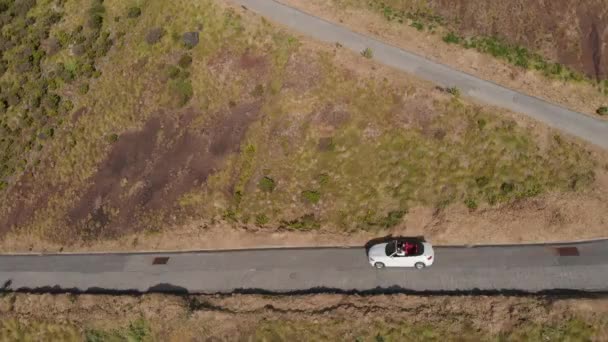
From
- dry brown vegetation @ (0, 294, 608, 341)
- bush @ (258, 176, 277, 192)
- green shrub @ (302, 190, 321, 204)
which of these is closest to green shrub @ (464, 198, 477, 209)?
dry brown vegetation @ (0, 294, 608, 341)

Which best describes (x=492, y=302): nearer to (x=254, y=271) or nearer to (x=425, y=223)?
(x=425, y=223)

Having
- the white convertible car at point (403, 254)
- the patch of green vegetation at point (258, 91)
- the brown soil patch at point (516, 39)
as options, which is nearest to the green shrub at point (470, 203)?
the white convertible car at point (403, 254)

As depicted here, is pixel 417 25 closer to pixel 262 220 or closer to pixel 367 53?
pixel 367 53

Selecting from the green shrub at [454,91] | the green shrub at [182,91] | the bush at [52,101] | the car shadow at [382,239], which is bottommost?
the car shadow at [382,239]

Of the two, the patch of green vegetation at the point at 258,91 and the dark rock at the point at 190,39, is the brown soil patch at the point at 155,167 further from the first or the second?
the dark rock at the point at 190,39

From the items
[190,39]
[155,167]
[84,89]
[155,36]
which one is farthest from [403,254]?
[84,89]
